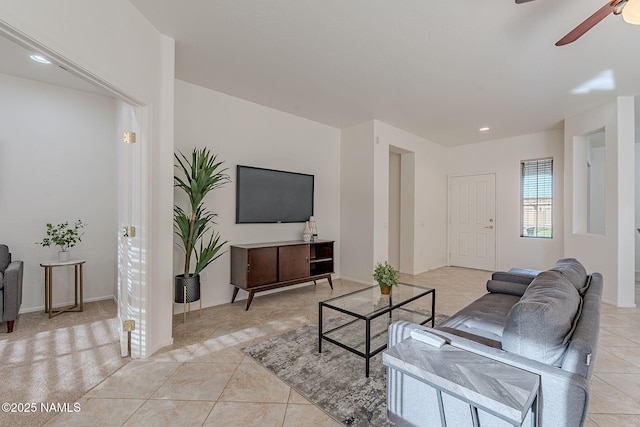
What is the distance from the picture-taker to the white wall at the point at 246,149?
340cm

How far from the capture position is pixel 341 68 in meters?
3.01

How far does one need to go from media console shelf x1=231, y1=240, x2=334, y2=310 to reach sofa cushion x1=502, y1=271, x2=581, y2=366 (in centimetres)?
274

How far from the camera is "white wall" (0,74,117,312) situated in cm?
316

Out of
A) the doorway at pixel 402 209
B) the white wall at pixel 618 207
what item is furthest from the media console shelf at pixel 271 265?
the white wall at pixel 618 207

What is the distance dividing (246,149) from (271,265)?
1.58 metres

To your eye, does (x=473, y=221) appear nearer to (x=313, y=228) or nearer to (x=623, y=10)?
(x=313, y=228)

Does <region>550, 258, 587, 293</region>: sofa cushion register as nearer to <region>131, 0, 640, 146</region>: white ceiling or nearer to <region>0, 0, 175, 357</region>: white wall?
<region>131, 0, 640, 146</region>: white ceiling

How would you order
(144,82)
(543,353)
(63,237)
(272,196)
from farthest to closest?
(272,196) → (63,237) → (144,82) → (543,353)

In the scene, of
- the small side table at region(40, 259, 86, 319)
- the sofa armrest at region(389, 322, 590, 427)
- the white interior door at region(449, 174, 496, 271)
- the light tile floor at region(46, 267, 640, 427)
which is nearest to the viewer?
the sofa armrest at region(389, 322, 590, 427)

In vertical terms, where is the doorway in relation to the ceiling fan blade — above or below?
below

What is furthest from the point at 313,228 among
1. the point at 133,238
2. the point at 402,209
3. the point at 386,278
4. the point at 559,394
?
the point at 559,394

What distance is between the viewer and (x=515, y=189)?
18.3ft

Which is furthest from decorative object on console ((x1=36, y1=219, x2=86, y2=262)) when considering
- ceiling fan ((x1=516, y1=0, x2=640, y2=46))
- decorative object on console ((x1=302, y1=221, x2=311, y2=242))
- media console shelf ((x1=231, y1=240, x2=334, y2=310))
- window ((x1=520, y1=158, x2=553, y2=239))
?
window ((x1=520, y1=158, x2=553, y2=239))

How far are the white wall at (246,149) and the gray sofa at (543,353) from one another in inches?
105
